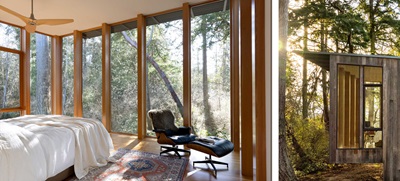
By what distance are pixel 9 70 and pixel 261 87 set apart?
6345 millimetres

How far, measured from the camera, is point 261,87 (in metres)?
1.16

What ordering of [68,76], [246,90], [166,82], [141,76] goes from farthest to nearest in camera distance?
[68,76] < [141,76] < [166,82] < [246,90]

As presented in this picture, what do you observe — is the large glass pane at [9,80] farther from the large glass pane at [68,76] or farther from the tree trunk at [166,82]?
the tree trunk at [166,82]

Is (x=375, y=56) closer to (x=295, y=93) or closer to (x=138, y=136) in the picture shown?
(x=295, y=93)

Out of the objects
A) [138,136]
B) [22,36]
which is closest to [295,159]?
[138,136]

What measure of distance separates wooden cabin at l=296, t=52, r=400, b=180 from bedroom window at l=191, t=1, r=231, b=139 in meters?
2.98

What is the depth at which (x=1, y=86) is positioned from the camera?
466 cm

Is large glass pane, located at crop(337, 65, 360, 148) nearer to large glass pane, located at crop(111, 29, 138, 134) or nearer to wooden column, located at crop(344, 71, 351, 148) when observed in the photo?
wooden column, located at crop(344, 71, 351, 148)

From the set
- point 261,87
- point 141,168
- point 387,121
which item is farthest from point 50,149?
point 387,121

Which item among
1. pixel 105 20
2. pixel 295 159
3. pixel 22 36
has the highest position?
pixel 105 20

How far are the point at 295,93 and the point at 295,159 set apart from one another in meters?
0.32

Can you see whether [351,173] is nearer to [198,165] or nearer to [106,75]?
[198,165]

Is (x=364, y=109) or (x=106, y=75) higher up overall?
(x=106, y=75)

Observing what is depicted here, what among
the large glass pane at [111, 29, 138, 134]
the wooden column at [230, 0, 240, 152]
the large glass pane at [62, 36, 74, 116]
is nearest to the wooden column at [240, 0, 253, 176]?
the wooden column at [230, 0, 240, 152]
